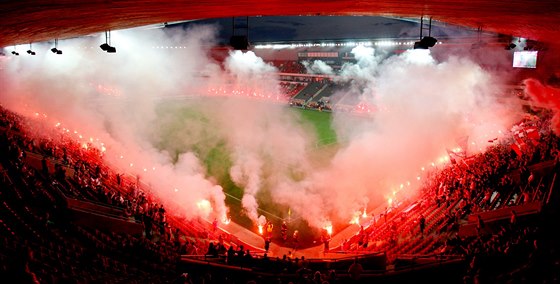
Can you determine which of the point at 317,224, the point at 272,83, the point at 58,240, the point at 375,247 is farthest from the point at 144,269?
Answer: the point at 272,83

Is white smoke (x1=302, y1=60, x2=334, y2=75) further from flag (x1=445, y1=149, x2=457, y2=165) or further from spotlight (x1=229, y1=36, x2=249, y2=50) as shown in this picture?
spotlight (x1=229, y1=36, x2=249, y2=50)

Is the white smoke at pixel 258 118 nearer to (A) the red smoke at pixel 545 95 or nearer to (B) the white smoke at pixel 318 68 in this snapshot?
(B) the white smoke at pixel 318 68

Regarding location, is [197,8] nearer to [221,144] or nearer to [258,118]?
[221,144]

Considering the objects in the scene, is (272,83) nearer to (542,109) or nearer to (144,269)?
(542,109)

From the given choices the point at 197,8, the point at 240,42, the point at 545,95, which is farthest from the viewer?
the point at 545,95

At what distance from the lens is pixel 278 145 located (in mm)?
23125

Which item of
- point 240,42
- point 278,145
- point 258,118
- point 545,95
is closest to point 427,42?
point 240,42

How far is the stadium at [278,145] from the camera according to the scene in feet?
20.4

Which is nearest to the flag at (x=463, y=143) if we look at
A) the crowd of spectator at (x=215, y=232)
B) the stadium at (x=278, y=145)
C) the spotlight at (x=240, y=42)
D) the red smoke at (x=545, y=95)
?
the stadium at (x=278, y=145)

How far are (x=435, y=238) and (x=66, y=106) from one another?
2073cm

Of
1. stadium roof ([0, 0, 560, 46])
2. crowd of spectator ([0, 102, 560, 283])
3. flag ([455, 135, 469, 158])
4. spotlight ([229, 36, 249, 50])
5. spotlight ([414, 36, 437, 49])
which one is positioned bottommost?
crowd of spectator ([0, 102, 560, 283])

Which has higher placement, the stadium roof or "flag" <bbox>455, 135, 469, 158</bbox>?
"flag" <bbox>455, 135, 469, 158</bbox>

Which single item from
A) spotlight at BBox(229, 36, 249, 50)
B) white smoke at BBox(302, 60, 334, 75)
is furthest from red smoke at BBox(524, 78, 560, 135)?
white smoke at BBox(302, 60, 334, 75)

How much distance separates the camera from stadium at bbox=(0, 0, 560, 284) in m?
6.23
